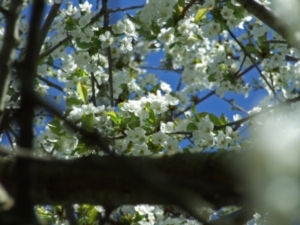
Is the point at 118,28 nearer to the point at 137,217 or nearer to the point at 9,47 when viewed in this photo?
the point at 137,217

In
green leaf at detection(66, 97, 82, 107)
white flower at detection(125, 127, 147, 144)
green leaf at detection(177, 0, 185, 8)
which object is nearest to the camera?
white flower at detection(125, 127, 147, 144)

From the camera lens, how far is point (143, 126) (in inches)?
109

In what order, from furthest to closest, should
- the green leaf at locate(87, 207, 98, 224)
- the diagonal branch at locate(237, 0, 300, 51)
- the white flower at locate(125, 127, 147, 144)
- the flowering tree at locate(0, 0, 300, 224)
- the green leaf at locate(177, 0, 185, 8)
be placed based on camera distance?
1. the green leaf at locate(177, 0, 185, 8)
2. the white flower at locate(125, 127, 147, 144)
3. the green leaf at locate(87, 207, 98, 224)
4. the diagonal branch at locate(237, 0, 300, 51)
5. the flowering tree at locate(0, 0, 300, 224)

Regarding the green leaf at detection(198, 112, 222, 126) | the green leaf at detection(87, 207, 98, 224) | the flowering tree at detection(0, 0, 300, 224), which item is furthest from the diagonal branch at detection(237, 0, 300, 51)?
the green leaf at detection(87, 207, 98, 224)

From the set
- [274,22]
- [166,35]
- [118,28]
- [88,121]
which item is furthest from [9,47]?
[166,35]

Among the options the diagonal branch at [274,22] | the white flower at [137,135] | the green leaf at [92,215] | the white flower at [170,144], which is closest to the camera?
the diagonal branch at [274,22]

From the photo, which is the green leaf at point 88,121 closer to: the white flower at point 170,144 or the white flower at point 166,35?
the white flower at point 170,144

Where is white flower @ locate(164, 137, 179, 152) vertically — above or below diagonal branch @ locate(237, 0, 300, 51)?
below

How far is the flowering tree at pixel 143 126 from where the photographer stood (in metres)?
0.95

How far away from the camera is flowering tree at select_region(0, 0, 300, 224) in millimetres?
953

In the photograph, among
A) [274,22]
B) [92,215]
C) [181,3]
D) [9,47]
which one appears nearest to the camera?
[9,47]

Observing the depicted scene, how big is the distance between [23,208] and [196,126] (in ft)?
6.38

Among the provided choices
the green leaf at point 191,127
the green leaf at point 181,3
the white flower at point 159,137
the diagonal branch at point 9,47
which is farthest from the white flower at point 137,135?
the diagonal branch at point 9,47

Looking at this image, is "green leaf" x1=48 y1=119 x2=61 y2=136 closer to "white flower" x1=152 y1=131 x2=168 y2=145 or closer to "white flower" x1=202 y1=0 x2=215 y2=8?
"white flower" x1=152 y1=131 x2=168 y2=145
